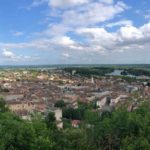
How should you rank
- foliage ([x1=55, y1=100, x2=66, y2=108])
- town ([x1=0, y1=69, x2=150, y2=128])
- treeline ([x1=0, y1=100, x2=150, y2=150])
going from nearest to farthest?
1. treeline ([x1=0, y1=100, x2=150, y2=150])
2. town ([x1=0, y1=69, x2=150, y2=128])
3. foliage ([x1=55, y1=100, x2=66, y2=108])

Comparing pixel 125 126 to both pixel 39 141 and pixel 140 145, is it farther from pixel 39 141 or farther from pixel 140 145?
pixel 39 141

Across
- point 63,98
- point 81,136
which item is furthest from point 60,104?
point 81,136

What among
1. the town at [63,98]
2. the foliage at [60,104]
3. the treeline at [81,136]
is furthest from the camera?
the foliage at [60,104]

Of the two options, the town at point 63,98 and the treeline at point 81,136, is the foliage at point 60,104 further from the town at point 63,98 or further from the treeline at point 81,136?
the treeline at point 81,136

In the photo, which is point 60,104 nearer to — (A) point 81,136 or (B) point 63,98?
(B) point 63,98

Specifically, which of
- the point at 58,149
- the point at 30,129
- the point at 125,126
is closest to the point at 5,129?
the point at 30,129

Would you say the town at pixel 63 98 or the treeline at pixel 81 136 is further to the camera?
the town at pixel 63 98

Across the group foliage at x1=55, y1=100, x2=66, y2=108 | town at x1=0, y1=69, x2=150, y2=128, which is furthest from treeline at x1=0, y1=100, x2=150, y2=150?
foliage at x1=55, y1=100, x2=66, y2=108

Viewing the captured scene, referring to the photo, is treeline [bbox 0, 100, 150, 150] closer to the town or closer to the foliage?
the town

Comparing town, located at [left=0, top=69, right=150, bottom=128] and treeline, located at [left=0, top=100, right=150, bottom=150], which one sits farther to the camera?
town, located at [left=0, top=69, right=150, bottom=128]

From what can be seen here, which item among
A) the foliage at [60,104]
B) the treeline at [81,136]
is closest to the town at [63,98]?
the foliage at [60,104]

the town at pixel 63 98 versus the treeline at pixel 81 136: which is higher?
the treeline at pixel 81 136
